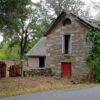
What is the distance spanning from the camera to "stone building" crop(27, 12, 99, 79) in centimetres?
3628

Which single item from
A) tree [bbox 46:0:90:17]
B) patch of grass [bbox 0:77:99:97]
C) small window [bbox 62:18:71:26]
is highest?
tree [bbox 46:0:90:17]

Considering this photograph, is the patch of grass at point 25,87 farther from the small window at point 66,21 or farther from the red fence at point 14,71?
the small window at point 66,21

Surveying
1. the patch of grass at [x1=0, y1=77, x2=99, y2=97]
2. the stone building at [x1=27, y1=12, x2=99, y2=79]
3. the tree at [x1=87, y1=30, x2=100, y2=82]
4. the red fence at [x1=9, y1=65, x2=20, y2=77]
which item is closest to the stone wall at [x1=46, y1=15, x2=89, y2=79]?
the stone building at [x1=27, y1=12, x2=99, y2=79]

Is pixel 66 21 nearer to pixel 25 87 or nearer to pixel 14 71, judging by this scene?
pixel 14 71

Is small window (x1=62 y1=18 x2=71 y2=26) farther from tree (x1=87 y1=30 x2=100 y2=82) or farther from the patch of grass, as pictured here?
the patch of grass

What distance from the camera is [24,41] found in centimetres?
6203

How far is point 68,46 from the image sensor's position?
38.1m

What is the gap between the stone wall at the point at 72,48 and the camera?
36312 mm

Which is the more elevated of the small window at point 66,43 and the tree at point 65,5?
the tree at point 65,5

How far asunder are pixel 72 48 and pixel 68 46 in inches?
28.8

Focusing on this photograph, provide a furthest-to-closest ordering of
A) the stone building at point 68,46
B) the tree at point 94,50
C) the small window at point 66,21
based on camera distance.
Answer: the small window at point 66,21 < the stone building at point 68,46 < the tree at point 94,50

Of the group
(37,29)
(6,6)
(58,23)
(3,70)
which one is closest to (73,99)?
(6,6)

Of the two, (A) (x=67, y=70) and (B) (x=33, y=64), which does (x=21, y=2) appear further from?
(B) (x=33, y=64)

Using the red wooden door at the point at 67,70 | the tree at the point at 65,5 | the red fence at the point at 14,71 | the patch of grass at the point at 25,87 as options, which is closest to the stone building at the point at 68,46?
the red wooden door at the point at 67,70
